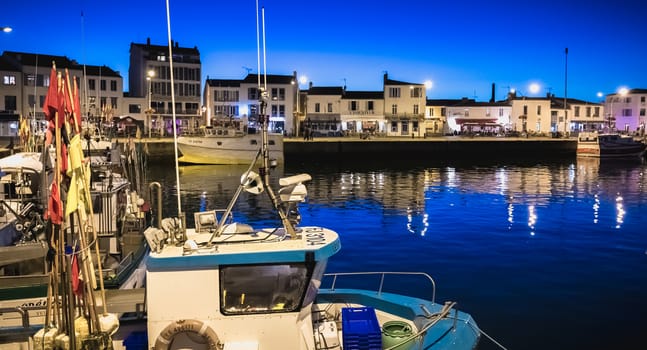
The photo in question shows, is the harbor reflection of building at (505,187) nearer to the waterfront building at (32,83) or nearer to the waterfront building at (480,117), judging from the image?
the waterfront building at (480,117)

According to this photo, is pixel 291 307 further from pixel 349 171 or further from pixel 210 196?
pixel 349 171

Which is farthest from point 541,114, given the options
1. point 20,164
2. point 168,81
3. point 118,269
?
point 118,269

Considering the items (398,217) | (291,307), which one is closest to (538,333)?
(291,307)

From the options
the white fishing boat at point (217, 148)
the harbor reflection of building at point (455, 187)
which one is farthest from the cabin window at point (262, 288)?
the white fishing boat at point (217, 148)

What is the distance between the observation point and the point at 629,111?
373 ft

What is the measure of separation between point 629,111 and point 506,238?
10548cm

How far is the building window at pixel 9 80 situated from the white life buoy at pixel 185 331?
3243 inches

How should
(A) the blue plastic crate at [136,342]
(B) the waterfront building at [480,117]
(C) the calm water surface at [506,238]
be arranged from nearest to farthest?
(A) the blue plastic crate at [136,342], (C) the calm water surface at [506,238], (B) the waterfront building at [480,117]

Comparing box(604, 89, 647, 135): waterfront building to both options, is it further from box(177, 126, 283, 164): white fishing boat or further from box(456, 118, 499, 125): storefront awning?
box(177, 126, 283, 164): white fishing boat

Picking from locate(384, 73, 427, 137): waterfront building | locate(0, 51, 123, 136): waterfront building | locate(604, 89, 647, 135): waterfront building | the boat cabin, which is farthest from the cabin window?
locate(604, 89, 647, 135): waterfront building

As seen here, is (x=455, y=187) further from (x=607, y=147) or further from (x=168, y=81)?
(x=168, y=81)

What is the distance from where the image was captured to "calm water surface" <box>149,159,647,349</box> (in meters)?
14.0

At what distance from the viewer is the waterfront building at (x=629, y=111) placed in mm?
112625

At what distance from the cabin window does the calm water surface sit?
6.88 metres
